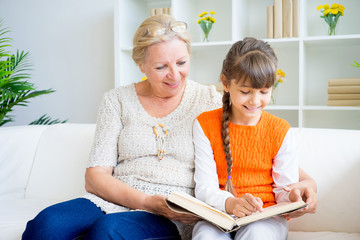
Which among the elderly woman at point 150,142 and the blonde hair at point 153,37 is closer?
the elderly woman at point 150,142

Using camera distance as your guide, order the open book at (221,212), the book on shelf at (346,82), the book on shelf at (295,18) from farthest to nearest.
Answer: the book on shelf at (295,18) → the book on shelf at (346,82) → the open book at (221,212)

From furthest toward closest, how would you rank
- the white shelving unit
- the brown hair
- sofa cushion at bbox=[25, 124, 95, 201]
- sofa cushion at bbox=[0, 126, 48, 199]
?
1. the white shelving unit
2. sofa cushion at bbox=[0, 126, 48, 199]
3. sofa cushion at bbox=[25, 124, 95, 201]
4. the brown hair

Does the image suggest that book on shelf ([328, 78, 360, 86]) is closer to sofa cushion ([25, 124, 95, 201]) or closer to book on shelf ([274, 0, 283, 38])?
book on shelf ([274, 0, 283, 38])

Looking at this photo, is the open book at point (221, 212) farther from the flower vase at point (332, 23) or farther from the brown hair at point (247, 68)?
the flower vase at point (332, 23)

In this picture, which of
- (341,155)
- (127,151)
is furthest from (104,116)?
(341,155)

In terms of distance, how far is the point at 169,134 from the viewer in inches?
59.3

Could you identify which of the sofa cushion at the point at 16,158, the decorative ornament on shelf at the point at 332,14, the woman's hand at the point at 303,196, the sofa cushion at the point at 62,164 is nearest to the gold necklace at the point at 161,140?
the woman's hand at the point at 303,196

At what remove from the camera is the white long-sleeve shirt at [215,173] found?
1.29 meters

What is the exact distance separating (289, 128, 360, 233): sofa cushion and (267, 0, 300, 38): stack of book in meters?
1.17

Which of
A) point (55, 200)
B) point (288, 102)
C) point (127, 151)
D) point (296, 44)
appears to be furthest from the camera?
point (288, 102)

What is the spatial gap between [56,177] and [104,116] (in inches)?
23.7

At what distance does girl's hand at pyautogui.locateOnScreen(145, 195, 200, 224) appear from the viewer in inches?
48.7

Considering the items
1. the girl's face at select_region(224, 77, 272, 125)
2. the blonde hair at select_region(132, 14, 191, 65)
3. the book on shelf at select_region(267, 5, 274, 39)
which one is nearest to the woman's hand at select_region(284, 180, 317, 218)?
the girl's face at select_region(224, 77, 272, 125)

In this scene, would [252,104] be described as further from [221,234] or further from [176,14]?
[176,14]
